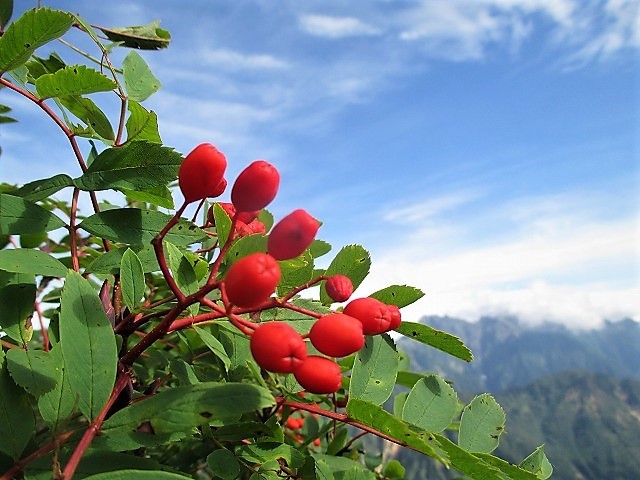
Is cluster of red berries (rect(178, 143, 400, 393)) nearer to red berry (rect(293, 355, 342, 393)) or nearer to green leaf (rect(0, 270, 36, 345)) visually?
red berry (rect(293, 355, 342, 393))

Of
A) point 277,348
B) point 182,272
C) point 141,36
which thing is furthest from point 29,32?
point 141,36

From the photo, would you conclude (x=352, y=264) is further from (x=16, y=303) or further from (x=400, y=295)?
(x=16, y=303)

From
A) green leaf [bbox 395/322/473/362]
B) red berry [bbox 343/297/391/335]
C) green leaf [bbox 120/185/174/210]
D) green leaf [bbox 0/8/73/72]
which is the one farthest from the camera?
green leaf [bbox 120/185/174/210]

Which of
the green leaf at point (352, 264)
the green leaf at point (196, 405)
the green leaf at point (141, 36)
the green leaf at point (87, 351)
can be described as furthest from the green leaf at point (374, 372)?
the green leaf at point (141, 36)

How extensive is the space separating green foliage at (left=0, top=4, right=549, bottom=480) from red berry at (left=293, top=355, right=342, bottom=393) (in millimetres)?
87

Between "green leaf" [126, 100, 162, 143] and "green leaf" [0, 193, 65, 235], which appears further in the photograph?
"green leaf" [126, 100, 162, 143]

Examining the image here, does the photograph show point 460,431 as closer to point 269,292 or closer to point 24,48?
point 269,292

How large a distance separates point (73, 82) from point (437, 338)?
1247 mm

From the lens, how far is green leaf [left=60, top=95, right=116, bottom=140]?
5.36 feet

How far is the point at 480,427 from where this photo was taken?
163 cm

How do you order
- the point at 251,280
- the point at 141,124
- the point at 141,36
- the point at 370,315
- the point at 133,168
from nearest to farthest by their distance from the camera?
1. the point at 251,280
2. the point at 370,315
3. the point at 133,168
4. the point at 141,124
5. the point at 141,36

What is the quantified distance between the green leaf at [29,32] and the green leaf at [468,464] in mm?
1346

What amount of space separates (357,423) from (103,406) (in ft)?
1.90

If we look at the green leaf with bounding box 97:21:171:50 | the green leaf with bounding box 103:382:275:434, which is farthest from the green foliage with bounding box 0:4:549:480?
the green leaf with bounding box 97:21:171:50
